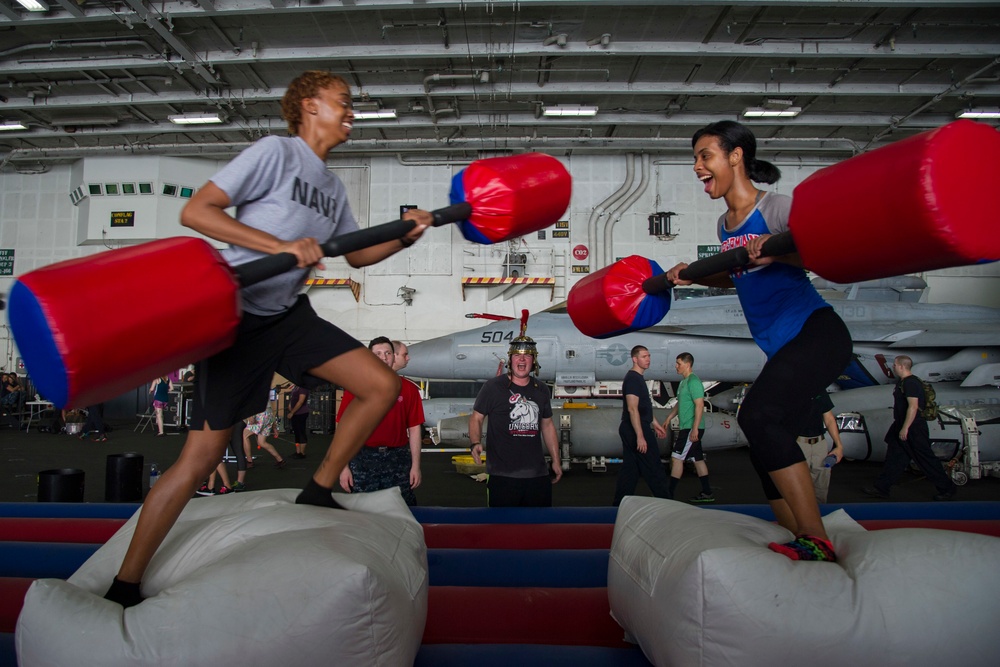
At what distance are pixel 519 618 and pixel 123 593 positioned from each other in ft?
3.94

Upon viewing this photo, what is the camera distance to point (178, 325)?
4.95ft

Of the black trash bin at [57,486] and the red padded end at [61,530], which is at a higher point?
the red padded end at [61,530]

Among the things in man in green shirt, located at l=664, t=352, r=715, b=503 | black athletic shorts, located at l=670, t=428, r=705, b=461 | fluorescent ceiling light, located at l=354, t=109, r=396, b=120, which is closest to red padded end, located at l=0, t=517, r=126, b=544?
man in green shirt, located at l=664, t=352, r=715, b=503

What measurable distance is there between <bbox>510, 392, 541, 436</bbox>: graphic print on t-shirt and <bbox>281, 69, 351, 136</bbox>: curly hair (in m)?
2.64

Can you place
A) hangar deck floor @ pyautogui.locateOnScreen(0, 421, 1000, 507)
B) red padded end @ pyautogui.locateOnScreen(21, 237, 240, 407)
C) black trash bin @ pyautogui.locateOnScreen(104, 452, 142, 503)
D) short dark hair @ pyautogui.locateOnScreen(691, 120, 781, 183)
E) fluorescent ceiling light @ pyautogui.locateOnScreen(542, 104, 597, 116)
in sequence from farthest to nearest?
fluorescent ceiling light @ pyautogui.locateOnScreen(542, 104, 597, 116), hangar deck floor @ pyautogui.locateOnScreen(0, 421, 1000, 507), black trash bin @ pyautogui.locateOnScreen(104, 452, 142, 503), short dark hair @ pyautogui.locateOnScreen(691, 120, 781, 183), red padded end @ pyautogui.locateOnScreen(21, 237, 240, 407)

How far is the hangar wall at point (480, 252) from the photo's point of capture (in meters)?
18.7

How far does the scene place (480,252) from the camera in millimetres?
18719

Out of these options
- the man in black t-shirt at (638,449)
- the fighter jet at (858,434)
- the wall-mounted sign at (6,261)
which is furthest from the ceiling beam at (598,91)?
the man in black t-shirt at (638,449)

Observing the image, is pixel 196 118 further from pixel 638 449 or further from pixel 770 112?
pixel 638 449

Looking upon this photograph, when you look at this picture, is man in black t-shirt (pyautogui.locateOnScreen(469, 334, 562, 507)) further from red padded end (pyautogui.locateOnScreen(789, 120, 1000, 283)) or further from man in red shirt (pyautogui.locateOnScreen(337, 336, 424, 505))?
red padded end (pyautogui.locateOnScreen(789, 120, 1000, 283))

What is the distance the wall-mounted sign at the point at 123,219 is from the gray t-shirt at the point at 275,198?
20118 millimetres

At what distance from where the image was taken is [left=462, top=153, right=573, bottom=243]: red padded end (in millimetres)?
2314

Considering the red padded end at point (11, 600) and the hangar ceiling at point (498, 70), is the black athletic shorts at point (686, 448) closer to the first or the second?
the red padded end at point (11, 600)

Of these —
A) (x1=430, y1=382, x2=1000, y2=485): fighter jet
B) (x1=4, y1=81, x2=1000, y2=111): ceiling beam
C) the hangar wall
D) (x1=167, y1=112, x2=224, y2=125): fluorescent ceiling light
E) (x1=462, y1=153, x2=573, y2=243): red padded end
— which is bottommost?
(x1=430, y1=382, x2=1000, y2=485): fighter jet
